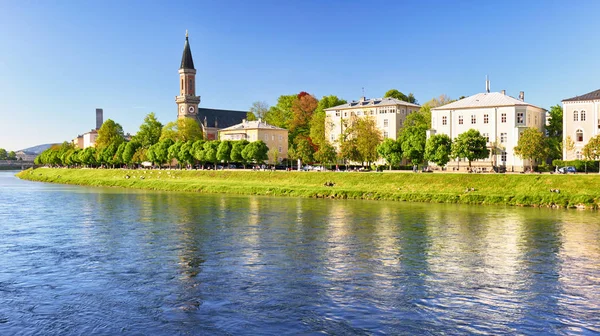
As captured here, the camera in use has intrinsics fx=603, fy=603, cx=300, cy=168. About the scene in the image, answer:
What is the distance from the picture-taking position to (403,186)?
70.7 meters

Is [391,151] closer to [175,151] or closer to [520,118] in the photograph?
[520,118]

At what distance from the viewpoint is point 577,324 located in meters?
18.1

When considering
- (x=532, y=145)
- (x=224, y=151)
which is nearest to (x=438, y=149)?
(x=532, y=145)

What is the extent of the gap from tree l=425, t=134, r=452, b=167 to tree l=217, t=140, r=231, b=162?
4253cm

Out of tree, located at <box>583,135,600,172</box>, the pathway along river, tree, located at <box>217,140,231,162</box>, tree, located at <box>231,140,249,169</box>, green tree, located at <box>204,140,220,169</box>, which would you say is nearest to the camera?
the pathway along river

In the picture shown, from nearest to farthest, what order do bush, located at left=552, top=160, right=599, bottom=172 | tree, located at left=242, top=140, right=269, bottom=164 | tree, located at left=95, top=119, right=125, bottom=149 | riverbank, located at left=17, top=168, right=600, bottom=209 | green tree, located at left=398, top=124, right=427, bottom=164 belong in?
riverbank, located at left=17, top=168, right=600, bottom=209
bush, located at left=552, top=160, right=599, bottom=172
green tree, located at left=398, top=124, right=427, bottom=164
tree, located at left=242, top=140, right=269, bottom=164
tree, located at left=95, top=119, right=125, bottom=149

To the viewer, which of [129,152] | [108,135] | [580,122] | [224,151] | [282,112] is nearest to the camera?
[580,122]

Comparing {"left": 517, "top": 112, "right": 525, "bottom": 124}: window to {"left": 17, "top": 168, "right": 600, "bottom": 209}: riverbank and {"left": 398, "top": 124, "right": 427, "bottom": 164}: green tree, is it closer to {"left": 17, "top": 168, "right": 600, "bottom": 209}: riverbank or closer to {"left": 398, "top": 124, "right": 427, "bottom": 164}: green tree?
{"left": 398, "top": 124, "right": 427, "bottom": 164}: green tree

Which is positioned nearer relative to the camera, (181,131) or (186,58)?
(181,131)

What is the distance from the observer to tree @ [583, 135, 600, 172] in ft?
238

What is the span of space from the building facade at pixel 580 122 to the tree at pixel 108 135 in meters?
115

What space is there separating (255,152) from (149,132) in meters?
58.0

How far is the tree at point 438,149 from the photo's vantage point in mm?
83250

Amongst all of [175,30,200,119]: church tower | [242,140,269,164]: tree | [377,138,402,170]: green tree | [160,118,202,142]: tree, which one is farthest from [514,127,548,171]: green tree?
[175,30,200,119]: church tower
